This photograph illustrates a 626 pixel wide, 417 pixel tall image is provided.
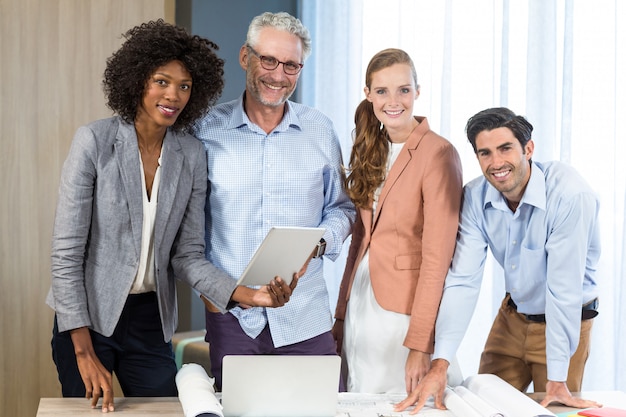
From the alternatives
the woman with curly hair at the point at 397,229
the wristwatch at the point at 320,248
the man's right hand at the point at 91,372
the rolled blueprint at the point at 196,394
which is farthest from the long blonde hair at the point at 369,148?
the man's right hand at the point at 91,372

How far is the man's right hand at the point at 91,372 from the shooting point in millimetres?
2002

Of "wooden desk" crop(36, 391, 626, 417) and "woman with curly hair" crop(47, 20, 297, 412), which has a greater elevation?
"woman with curly hair" crop(47, 20, 297, 412)

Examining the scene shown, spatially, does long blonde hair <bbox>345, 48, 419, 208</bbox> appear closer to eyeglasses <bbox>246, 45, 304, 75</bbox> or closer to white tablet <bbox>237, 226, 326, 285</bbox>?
eyeglasses <bbox>246, 45, 304, 75</bbox>

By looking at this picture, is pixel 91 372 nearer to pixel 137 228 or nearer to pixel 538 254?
pixel 137 228

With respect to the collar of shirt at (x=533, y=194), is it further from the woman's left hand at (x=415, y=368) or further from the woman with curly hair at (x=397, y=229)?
the woman's left hand at (x=415, y=368)

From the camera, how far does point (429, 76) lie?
3.74 metres

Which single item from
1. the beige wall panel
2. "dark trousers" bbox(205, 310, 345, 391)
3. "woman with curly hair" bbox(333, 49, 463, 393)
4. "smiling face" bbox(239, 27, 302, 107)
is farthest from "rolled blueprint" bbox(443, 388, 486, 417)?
the beige wall panel

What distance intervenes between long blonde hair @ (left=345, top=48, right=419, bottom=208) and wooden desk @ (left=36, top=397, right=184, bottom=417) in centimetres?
87

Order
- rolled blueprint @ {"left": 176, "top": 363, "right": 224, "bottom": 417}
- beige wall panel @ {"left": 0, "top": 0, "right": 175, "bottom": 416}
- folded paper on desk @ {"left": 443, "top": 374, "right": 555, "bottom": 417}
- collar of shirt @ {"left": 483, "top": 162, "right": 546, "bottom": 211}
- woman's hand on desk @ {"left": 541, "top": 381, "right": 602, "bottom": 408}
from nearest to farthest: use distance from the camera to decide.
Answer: rolled blueprint @ {"left": 176, "top": 363, "right": 224, "bottom": 417} → folded paper on desk @ {"left": 443, "top": 374, "right": 555, "bottom": 417} → woman's hand on desk @ {"left": 541, "top": 381, "right": 602, "bottom": 408} → collar of shirt @ {"left": 483, "top": 162, "right": 546, "bottom": 211} → beige wall panel @ {"left": 0, "top": 0, "right": 175, "bottom": 416}

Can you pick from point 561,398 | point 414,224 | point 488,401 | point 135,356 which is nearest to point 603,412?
point 561,398

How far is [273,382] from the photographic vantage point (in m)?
1.90

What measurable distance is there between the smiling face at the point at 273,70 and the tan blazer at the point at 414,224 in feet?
1.37

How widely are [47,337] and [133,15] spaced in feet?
4.63

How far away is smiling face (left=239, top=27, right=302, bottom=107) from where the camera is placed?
8.09 feet
